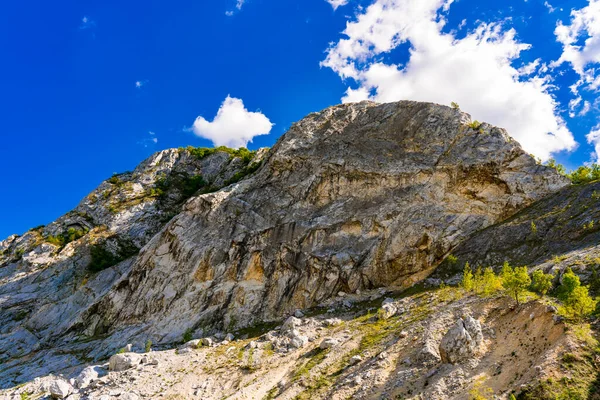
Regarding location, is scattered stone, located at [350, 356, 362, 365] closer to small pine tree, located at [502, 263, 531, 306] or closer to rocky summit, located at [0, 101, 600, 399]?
rocky summit, located at [0, 101, 600, 399]

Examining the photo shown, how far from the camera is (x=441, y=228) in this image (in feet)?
130

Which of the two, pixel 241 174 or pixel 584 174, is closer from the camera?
pixel 584 174

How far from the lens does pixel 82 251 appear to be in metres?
56.4

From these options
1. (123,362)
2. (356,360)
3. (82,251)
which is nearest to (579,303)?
(356,360)

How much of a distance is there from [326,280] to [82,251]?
39442 mm

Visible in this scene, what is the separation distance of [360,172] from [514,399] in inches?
1279

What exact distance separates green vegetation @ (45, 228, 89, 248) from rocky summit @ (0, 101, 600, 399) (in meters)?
0.34

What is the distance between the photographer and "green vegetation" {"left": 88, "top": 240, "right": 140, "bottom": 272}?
54.7 m

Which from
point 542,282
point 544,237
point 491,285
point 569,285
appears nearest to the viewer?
point 569,285

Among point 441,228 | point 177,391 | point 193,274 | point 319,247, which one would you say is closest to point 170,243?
point 193,274

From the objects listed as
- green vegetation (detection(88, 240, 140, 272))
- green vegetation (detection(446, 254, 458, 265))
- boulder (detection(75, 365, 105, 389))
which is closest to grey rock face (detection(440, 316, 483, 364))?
green vegetation (detection(446, 254, 458, 265))

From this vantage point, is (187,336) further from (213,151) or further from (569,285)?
(213,151)

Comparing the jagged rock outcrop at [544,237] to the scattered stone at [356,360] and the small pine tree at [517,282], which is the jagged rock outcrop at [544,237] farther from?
the scattered stone at [356,360]

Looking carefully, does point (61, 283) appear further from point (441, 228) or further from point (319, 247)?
point (441, 228)
